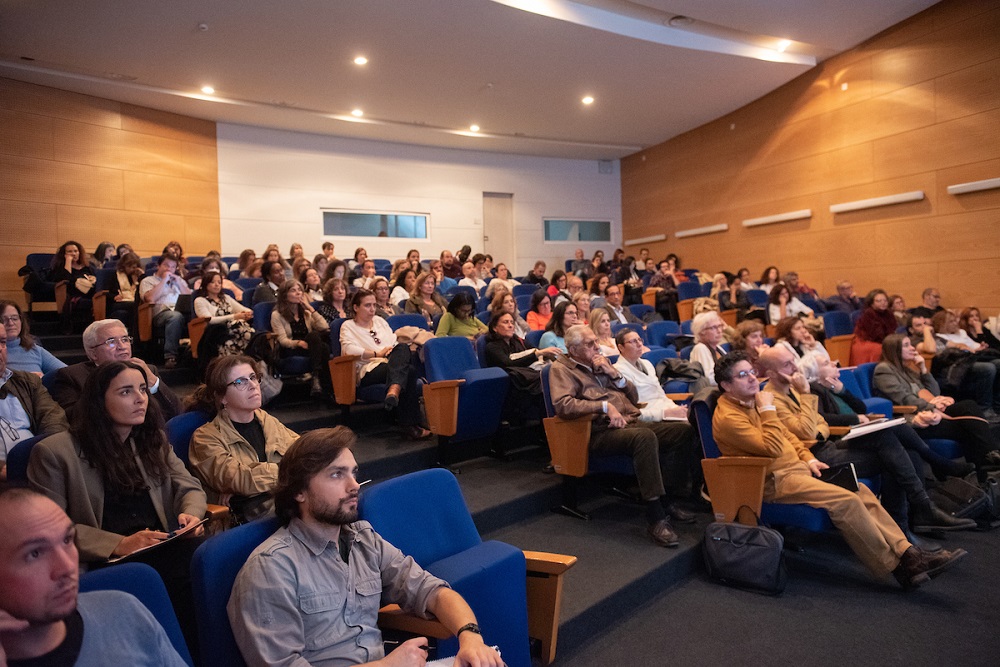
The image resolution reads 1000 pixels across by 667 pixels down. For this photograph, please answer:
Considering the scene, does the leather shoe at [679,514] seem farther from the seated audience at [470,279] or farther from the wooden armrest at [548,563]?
the seated audience at [470,279]

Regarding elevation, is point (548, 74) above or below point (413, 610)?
above

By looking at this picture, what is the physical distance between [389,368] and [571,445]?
118 centimetres

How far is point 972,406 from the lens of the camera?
142 inches

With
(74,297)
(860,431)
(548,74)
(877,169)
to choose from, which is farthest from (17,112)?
(877,169)

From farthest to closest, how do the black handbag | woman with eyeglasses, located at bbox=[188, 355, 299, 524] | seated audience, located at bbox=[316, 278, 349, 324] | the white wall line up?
the white wall
seated audience, located at bbox=[316, 278, 349, 324]
the black handbag
woman with eyeglasses, located at bbox=[188, 355, 299, 524]

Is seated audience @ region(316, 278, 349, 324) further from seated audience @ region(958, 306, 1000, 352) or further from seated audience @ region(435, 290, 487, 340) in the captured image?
seated audience @ region(958, 306, 1000, 352)

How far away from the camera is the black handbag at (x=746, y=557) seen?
2.45 m

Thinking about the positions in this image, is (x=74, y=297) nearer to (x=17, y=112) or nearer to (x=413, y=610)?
(x=17, y=112)

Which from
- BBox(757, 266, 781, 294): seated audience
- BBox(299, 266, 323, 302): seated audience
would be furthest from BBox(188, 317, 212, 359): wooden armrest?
BBox(757, 266, 781, 294): seated audience

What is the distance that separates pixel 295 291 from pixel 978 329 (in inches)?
227

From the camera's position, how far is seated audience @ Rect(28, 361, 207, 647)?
5.20 ft

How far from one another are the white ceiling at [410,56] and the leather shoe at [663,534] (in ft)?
15.3

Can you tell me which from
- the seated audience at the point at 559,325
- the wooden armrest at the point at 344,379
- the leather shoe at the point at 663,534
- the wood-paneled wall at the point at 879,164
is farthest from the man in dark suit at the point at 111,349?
the wood-paneled wall at the point at 879,164

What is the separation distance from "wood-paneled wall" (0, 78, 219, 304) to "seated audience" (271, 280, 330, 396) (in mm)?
4406
